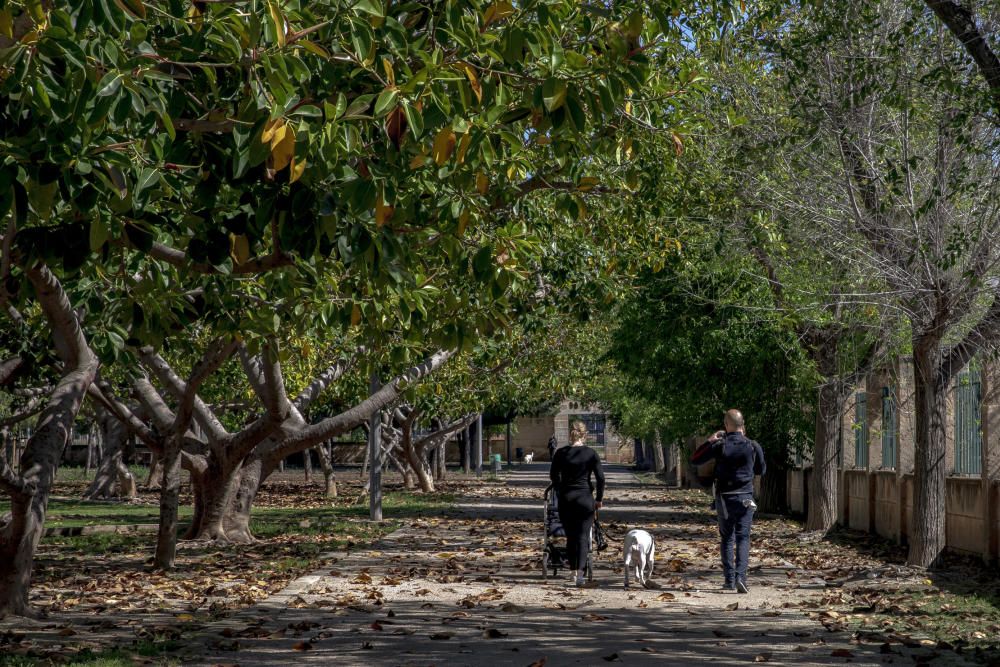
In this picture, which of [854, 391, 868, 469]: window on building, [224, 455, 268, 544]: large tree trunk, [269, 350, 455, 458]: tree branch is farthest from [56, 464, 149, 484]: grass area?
[269, 350, 455, 458]: tree branch

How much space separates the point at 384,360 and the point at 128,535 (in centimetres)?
914

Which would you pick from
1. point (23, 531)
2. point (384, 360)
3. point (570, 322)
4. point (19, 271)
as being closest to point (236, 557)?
point (384, 360)

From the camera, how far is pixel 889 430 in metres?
21.0

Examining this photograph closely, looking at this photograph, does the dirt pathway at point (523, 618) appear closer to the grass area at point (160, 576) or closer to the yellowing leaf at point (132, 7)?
the grass area at point (160, 576)

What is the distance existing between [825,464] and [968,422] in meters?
5.33

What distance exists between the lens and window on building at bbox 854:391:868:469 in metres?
22.6

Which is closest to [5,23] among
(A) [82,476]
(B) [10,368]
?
(B) [10,368]

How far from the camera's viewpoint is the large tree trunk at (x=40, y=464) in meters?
10.5

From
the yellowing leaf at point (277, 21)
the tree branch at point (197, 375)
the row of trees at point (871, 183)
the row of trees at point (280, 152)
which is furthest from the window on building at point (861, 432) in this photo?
the yellowing leaf at point (277, 21)

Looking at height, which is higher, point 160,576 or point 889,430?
point 889,430

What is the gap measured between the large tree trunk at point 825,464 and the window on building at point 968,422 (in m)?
→ 4.39

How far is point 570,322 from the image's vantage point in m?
26.3

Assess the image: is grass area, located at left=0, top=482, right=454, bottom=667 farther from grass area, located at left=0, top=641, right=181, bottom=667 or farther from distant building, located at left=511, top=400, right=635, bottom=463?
distant building, located at left=511, top=400, right=635, bottom=463

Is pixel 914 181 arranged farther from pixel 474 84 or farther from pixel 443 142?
pixel 443 142
